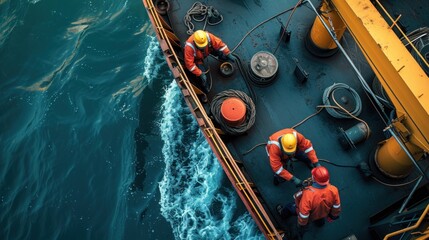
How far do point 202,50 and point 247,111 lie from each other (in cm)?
164

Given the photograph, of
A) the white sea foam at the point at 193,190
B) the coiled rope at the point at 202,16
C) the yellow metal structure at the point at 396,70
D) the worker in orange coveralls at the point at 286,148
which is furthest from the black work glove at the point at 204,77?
the yellow metal structure at the point at 396,70

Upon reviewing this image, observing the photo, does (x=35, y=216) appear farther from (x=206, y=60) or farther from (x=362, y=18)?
(x=362, y=18)

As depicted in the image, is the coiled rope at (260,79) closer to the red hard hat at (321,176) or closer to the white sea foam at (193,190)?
the white sea foam at (193,190)

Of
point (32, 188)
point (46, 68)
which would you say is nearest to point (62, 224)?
point (32, 188)

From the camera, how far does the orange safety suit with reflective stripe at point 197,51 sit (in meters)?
6.79

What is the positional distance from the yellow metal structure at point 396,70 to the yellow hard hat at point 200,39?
261 centimetres

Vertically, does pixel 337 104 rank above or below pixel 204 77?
below

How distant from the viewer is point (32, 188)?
877cm

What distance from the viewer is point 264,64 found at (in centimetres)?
729

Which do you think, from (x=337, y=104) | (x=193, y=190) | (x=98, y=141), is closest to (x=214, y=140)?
(x=193, y=190)

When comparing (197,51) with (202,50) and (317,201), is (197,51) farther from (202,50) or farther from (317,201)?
(317,201)

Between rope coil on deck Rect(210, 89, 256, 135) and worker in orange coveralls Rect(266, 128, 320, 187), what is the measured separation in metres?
0.95

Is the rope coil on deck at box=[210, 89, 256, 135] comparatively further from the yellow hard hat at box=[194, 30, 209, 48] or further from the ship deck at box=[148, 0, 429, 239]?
the yellow hard hat at box=[194, 30, 209, 48]

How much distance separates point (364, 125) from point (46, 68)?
387 inches
